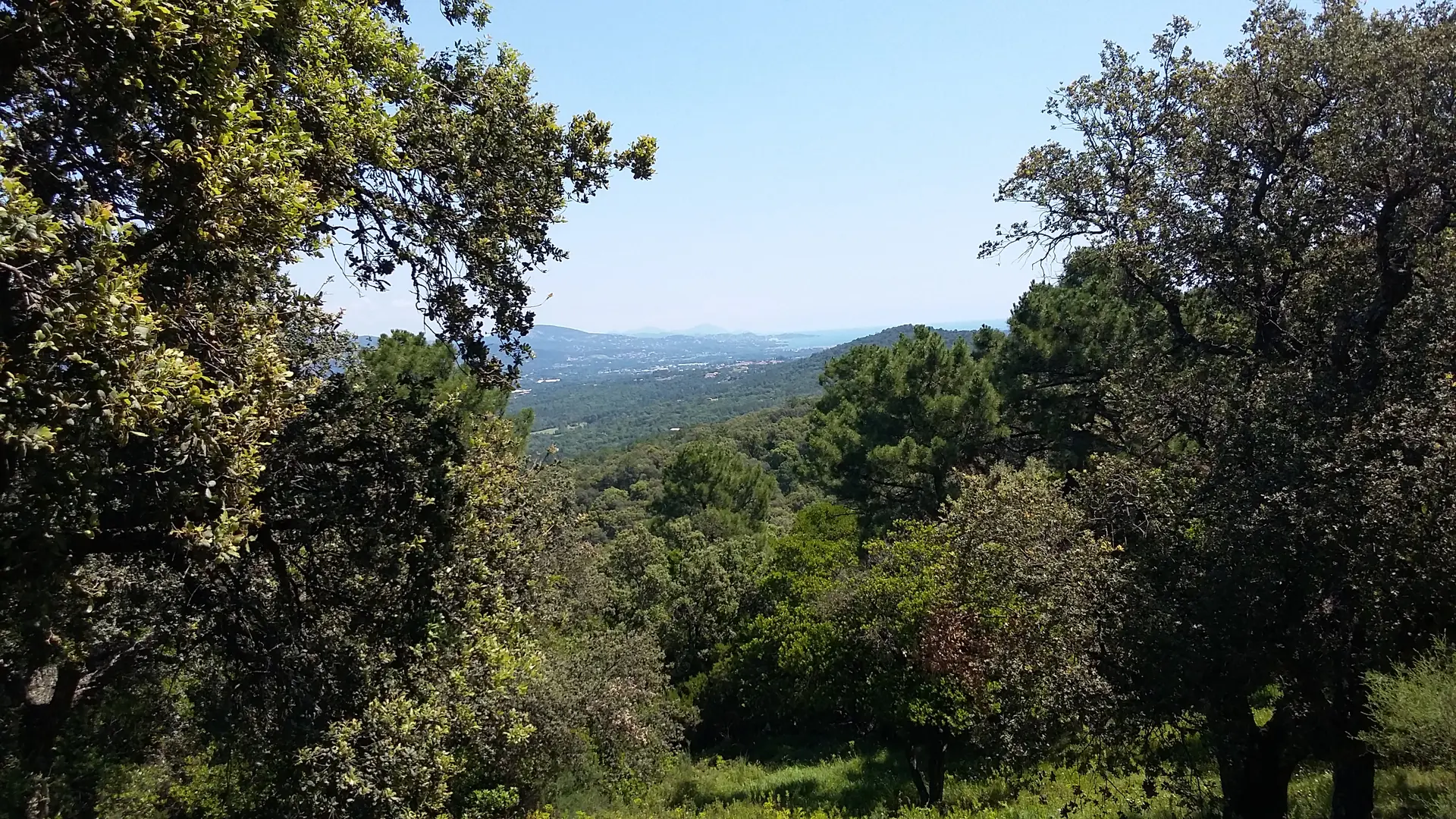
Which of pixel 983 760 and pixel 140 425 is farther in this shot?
pixel 983 760

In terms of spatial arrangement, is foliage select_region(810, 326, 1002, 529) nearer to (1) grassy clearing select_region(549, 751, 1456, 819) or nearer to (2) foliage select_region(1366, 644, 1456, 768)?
(1) grassy clearing select_region(549, 751, 1456, 819)

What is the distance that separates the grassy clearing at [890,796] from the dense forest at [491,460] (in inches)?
4.7

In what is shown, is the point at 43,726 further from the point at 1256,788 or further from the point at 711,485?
the point at 711,485

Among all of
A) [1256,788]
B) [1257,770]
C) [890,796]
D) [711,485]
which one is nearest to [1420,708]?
[1257,770]

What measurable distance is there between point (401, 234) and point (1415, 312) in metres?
9.88

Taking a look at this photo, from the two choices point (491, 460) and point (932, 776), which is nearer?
point (491, 460)

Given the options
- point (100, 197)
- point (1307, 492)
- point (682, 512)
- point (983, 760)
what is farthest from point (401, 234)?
point (682, 512)

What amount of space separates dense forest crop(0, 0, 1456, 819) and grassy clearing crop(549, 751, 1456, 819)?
119 mm

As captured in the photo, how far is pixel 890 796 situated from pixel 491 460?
11.3 m

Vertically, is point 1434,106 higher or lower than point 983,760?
higher

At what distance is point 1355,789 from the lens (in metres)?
7.28

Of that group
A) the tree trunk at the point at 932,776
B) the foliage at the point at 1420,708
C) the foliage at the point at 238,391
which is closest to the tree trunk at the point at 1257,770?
the foliage at the point at 1420,708

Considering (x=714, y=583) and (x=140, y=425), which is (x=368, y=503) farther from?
(x=714, y=583)

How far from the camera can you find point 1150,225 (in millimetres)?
A: 9289
